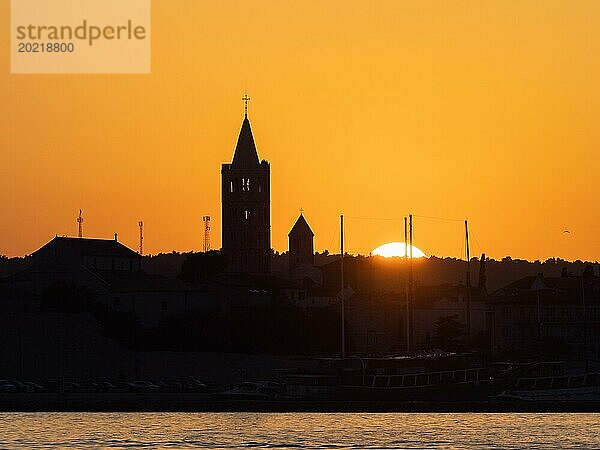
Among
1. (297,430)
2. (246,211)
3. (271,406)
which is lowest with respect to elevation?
(297,430)

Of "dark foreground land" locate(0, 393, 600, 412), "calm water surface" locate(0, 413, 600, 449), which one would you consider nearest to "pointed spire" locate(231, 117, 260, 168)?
"dark foreground land" locate(0, 393, 600, 412)

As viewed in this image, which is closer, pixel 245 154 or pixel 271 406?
pixel 271 406

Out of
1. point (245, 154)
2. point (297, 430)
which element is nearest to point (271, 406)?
point (297, 430)

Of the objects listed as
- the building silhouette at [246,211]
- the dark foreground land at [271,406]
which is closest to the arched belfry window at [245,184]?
the building silhouette at [246,211]

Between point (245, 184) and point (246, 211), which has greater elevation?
point (245, 184)

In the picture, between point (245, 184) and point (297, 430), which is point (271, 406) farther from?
point (245, 184)

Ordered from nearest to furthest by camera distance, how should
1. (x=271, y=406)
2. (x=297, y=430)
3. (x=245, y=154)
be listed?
1. (x=297, y=430)
2. (x=271, y=406)
3. (x=245, y=154)

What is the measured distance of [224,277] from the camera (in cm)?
16250

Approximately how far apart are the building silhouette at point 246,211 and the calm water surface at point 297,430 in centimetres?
9676

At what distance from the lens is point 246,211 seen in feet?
627

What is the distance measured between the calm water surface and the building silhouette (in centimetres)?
9676

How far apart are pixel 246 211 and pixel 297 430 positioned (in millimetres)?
112190

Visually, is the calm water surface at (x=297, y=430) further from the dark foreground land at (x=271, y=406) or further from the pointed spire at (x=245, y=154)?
the pointed spire at (x=245, y=154)

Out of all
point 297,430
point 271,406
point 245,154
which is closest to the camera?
point 297,430
